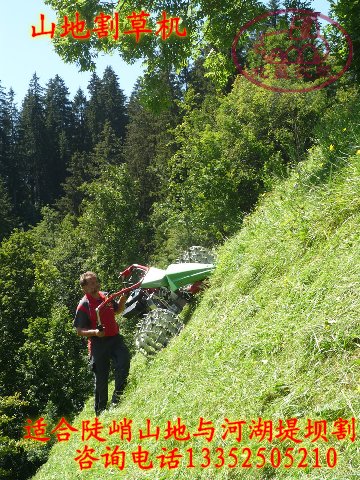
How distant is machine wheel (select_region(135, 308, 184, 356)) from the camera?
9.03m

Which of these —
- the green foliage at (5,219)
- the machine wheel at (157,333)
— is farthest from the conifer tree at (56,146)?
the machine wheel at (157,333)

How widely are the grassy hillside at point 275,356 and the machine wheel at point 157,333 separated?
1.36 metres

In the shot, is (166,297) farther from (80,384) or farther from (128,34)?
(80,384)

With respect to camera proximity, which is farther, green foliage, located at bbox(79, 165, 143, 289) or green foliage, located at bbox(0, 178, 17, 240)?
green foliage, located at bbox(0, 178, 17, 240)

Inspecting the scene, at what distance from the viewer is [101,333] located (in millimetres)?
6953

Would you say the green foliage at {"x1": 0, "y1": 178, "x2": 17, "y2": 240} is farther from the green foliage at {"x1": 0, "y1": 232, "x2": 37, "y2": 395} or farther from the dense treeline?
the green foliage at {"x1": 0, "y1": 232, "x2": 37, "y2": 395}

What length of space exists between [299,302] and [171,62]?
6637mm

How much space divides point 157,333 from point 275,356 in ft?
16.7

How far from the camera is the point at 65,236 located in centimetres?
3800

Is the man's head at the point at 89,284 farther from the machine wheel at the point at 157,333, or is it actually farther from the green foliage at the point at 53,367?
the green foliage at the point at 53,367

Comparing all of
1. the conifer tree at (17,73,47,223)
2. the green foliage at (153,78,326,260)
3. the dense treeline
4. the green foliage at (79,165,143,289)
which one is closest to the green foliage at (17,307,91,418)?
the dense treeline

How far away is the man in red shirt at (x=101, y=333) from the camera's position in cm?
711

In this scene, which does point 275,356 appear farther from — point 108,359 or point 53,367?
point 53,367

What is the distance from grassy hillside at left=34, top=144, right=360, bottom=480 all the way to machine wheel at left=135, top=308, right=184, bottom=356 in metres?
1.36
